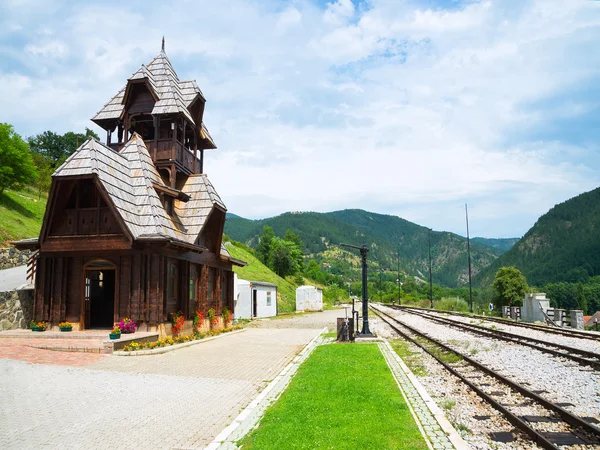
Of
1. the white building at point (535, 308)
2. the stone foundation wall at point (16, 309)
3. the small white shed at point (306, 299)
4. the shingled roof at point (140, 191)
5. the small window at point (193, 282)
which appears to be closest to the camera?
the shingled roof at point (140, 191)

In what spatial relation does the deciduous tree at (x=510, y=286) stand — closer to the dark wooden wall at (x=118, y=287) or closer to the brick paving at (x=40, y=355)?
the dark wooden wall at (x=118, y=287)

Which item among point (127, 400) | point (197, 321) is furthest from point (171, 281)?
point (127, 400)

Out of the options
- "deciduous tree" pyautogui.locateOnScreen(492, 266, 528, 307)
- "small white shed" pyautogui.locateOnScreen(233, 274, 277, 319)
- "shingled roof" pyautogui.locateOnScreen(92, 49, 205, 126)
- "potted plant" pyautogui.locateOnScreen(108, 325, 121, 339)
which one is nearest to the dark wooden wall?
"potted plant" pyautogui.locateOnScreen(108, 325, 121, 339)

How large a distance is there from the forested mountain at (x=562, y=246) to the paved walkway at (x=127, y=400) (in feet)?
509

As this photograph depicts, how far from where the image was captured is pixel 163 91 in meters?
24.0

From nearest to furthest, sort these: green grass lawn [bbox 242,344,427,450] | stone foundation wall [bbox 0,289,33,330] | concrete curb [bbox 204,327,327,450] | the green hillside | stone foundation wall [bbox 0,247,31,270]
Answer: green grass lawn [bbox 242,344,427,450], concrete curb [bbox 204,327,327,450], stone foundation wall [bbox 0,289,33,330], stone foundation wall [bbox 0,247,31,270], the green hillside

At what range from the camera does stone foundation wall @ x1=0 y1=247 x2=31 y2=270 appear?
27.9 m

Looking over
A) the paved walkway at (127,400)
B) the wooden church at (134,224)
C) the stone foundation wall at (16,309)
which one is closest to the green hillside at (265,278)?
the wooden church at (134,224)

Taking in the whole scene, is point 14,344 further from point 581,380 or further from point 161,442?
point 581,380

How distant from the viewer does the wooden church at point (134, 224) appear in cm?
1766

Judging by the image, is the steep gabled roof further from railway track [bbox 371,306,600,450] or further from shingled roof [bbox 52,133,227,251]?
railway track [bbox 371,306,600,450]

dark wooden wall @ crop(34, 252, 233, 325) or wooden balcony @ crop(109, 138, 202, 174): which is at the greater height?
wooden balcony @ crop(109, 138, 202, 174)

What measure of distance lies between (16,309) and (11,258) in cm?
1152

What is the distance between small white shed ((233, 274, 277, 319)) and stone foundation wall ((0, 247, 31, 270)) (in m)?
14.8
